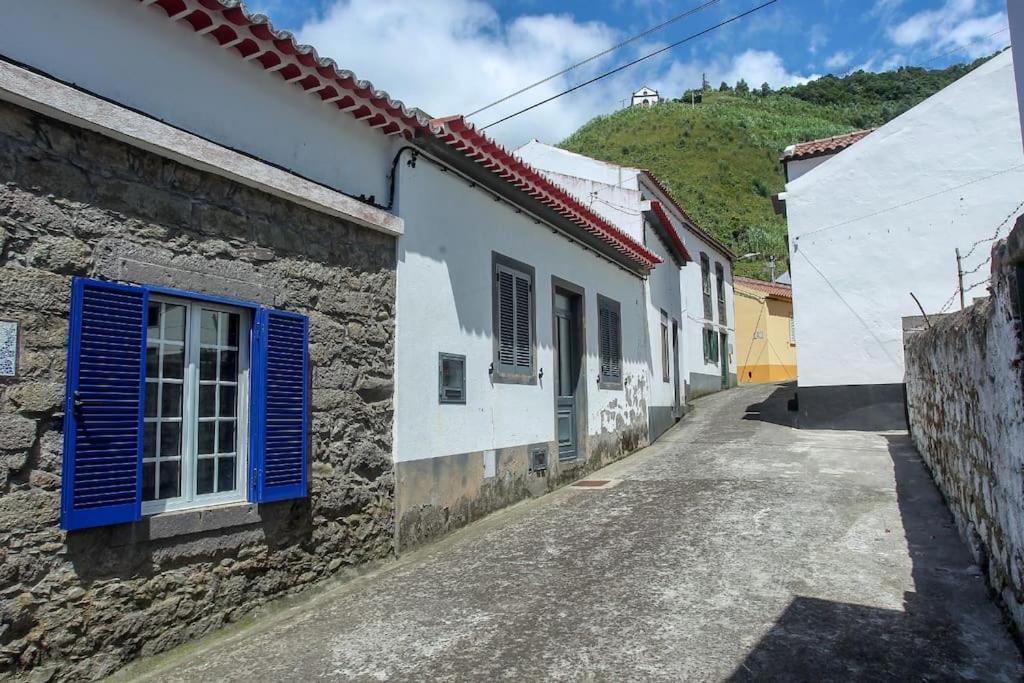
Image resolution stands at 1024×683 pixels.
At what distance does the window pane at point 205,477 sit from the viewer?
15.0 feet

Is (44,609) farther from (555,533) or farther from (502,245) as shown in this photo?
(502,245)

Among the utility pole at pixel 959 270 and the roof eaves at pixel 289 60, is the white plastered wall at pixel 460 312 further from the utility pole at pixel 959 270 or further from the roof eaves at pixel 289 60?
the utility pole at pixel 959 270

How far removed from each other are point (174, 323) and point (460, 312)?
312 cm

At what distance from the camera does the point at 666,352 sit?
14984mm

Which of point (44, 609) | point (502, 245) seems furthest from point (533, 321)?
point (44, 609)

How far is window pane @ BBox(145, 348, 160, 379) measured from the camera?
14.2 feet

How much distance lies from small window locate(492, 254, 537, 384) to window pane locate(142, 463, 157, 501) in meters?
3.95

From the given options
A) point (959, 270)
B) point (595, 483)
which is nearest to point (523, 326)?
point (595, 483)

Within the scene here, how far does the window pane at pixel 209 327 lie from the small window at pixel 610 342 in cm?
671

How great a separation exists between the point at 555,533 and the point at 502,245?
3.31 m

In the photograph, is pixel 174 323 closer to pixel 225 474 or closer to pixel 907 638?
pixel 225 474

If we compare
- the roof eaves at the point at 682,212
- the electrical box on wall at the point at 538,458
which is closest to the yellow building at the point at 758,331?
the roof eaves at the point at 682,212

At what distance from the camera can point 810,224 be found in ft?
44.2

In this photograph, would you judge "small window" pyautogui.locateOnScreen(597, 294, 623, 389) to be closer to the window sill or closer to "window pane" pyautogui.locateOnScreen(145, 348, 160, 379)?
the window sill
